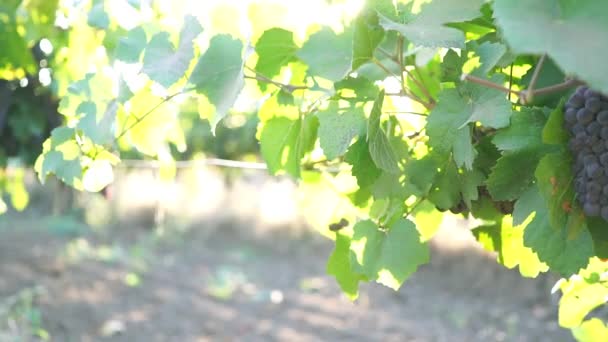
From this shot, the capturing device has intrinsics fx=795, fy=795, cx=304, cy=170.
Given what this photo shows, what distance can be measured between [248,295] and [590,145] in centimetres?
669

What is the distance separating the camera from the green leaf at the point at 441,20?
696 millimetres

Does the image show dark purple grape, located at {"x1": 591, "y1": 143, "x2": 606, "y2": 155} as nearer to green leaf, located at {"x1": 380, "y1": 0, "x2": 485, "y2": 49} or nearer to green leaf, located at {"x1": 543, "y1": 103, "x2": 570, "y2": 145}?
green leaf, located at {"x1": 543, "y1": 103, "x2": 570, "y2": 145}

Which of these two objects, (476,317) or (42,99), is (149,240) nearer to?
(476,317)

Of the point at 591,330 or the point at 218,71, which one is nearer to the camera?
the point at 218,71

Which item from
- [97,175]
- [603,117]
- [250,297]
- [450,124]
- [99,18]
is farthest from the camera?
[250,297]

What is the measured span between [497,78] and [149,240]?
9035 millimetres

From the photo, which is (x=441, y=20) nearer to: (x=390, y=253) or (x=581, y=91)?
(x=581, y=91)

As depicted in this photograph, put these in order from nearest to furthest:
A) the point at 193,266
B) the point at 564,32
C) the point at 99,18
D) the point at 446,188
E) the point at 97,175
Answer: the point at 564,32
the point at 446,188
the point at 97,175
the point at 99,18
the point at 193,266

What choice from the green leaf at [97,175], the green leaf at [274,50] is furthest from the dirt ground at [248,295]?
the green leaf at [274,50]

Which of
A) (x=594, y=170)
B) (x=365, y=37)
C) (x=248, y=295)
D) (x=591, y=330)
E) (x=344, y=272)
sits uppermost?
(x=365, y=37)

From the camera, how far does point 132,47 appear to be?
0.99m

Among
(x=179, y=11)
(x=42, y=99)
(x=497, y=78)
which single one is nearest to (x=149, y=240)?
(x=42, y=99)

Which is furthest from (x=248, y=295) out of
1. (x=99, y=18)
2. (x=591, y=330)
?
(x=591, y=330)

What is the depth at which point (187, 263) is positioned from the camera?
866 cm
